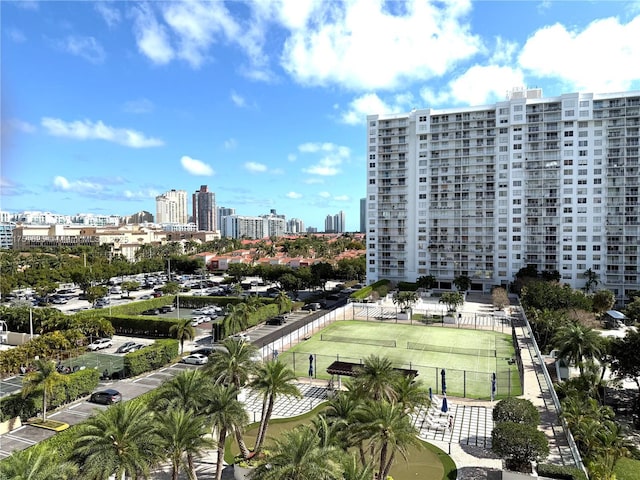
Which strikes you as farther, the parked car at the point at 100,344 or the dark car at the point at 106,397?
the parked car at the point at 100,344

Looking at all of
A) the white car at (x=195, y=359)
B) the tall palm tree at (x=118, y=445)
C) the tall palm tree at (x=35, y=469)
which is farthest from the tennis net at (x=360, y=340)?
the tall palm tree at (x=35, y=469)

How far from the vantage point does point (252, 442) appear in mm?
22203

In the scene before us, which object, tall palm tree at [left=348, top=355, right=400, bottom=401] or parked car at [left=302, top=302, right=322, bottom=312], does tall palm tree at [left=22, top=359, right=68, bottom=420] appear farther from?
parked car at [left=302, top=302, right=322, bottom=312]

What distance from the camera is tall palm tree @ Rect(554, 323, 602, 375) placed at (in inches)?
1130

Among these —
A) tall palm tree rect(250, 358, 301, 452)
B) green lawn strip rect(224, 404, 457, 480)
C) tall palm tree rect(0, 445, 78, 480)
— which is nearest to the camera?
tall palm tree rect(0, 445, 78, 480)

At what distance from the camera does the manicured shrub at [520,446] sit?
18.0 meters

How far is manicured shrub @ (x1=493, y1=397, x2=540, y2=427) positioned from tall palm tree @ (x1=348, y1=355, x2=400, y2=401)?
6.00m

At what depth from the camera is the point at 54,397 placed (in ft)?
87.2

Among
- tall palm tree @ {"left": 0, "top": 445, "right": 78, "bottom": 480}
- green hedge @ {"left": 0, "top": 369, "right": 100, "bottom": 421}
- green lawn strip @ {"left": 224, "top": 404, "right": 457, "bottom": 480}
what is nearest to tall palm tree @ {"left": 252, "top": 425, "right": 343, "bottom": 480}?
green lawn strip @ {"left": 224, "top": 404, "right": 457, "bottom": 480}

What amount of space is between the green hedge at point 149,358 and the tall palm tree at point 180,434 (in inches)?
768

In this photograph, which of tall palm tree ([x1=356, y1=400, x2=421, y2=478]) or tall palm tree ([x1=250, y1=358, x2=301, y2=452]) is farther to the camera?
tall palm tree ([x1=250, y1=358, x2=301, y2=452])

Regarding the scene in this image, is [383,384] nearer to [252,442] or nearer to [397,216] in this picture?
[252,442]

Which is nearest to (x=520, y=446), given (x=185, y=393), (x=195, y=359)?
(x=185, y=393)

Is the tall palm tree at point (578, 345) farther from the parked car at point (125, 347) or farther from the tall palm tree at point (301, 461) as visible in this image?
the parked car at point (125, 347)
